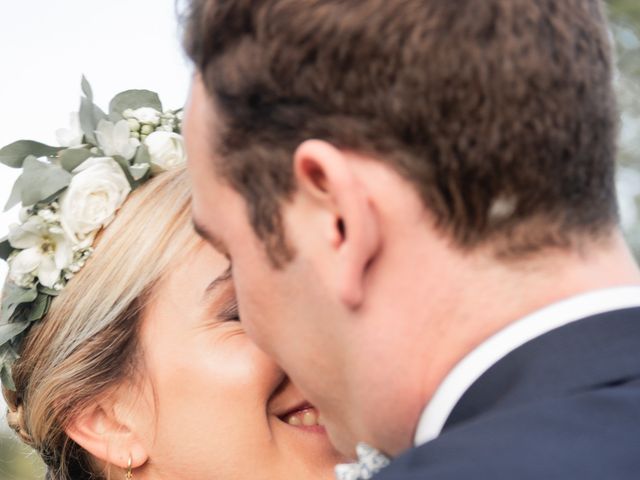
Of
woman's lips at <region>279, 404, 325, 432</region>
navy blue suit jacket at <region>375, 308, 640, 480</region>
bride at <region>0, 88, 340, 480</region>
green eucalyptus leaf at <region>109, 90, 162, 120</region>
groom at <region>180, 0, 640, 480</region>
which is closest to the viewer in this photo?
navy blue suit jacket at <region>375, 308, 640, 480</region>

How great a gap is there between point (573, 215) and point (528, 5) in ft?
1.29

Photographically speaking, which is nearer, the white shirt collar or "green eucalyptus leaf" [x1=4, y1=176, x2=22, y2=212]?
the white shirt collar

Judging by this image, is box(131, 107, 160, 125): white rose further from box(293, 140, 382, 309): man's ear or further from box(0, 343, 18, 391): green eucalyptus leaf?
box(293, 140, 382, 309): man's ear

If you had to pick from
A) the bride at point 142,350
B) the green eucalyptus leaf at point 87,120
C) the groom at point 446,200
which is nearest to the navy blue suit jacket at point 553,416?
the groom at point 446,200

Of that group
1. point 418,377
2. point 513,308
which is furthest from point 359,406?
point 513,308

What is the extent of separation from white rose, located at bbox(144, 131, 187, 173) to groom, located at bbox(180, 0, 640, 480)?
76.9 inches

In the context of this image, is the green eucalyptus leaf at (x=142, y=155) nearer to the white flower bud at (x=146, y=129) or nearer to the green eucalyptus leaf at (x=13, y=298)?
the white flower bud at (x=146, y=129)

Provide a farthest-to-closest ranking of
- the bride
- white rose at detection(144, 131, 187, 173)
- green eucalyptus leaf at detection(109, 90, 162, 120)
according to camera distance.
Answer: green eucalyptus leaf at detection(109, 90, 162, 120) < white rose at detection(144, 131, 187, 173) < the bride

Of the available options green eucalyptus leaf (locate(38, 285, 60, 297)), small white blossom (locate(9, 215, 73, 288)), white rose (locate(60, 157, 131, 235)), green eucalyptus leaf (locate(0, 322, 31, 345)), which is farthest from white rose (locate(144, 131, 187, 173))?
green eucalyptus leaf (locate(0, 322, 31, 345))

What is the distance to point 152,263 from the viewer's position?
3854 mm

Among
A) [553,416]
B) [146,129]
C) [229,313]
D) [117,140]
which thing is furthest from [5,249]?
[553,416]

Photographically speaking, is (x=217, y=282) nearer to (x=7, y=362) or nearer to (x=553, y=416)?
(x=7, y=362)

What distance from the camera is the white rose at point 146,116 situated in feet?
13.3

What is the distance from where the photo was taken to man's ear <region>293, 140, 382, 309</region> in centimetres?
188
